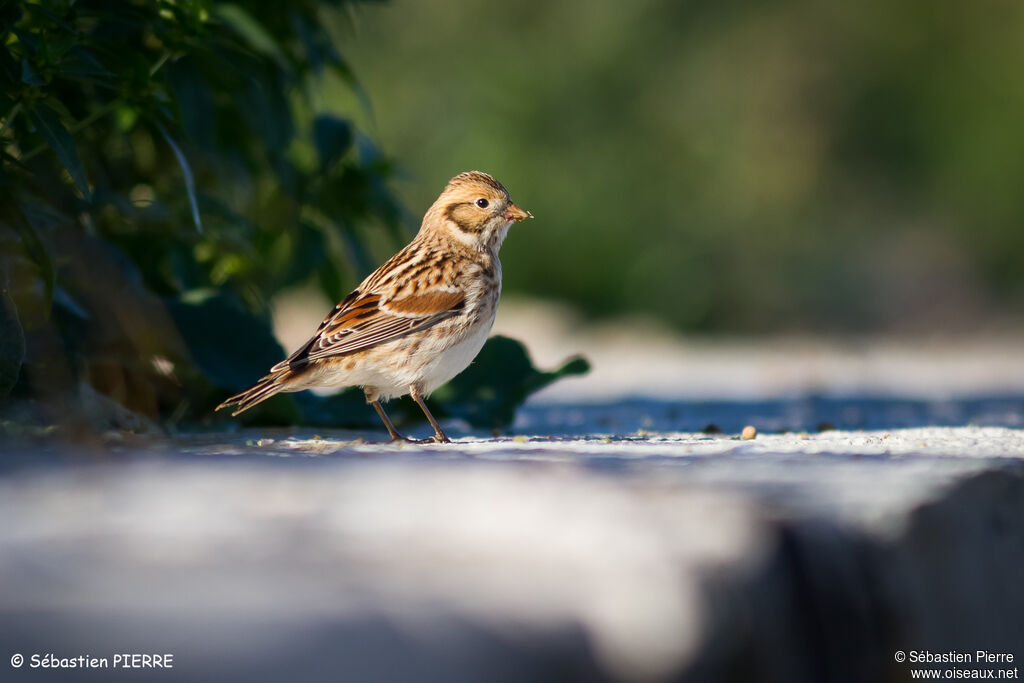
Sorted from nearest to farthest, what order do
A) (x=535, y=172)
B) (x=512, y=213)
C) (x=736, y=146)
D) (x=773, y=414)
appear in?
(x=512, y=213) → (x=773, y=414) → (x=535, y=172) → (x=736, y=146)

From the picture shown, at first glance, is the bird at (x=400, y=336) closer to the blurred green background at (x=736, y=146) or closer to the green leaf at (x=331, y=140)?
the green leaf at (x=331, y=140)

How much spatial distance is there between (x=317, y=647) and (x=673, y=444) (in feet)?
4.84

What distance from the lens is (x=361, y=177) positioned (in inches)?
154

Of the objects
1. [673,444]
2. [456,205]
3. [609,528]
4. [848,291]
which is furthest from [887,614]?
[848,291]

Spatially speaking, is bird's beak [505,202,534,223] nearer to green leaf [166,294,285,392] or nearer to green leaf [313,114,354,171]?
green leaf [313,114,354,171]

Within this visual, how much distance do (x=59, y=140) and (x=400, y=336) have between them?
3.56 ft

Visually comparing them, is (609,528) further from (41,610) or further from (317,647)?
(41,610)

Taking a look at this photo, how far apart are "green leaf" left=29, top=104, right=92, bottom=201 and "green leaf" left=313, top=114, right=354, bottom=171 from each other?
1218 millimetres

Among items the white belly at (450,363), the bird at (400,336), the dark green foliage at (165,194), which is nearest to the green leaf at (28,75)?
the dark green foliage at (165,194)

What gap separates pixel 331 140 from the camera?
153 inches

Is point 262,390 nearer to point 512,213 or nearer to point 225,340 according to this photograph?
point 225,340

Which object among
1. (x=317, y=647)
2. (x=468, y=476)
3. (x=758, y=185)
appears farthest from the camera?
(x=758, y=185)

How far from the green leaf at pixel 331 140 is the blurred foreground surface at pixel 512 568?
1.82 metres

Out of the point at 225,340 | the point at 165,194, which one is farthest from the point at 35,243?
the point at 165,194
